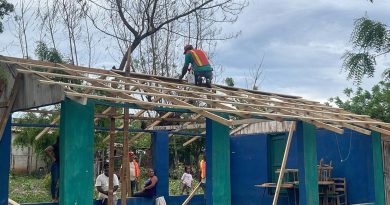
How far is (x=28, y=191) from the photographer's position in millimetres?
20859

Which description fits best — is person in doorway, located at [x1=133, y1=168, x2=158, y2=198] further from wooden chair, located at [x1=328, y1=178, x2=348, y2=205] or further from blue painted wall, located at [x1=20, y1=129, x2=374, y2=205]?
wooden chair, located at [x1=328, y1=178, x2=348, y2=205]

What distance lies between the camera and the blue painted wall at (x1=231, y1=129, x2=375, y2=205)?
13.3 meters

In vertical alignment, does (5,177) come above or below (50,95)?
below

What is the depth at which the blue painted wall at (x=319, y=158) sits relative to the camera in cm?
1329

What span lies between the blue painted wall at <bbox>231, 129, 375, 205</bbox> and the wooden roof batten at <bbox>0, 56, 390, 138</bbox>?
36.5 inches

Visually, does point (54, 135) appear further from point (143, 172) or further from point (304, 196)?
point (304, 196)

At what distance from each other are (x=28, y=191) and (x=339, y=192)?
12420mm

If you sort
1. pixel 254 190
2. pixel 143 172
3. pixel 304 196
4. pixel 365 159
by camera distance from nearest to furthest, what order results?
pixel 304 196 < pixel 365 159 < pixel 254 190 < pixel 143 172

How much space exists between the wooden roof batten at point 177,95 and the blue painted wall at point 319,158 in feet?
3.04

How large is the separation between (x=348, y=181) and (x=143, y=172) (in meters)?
13.4

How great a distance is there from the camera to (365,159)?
13.2m

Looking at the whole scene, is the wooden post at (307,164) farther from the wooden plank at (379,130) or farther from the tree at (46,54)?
the tree at (46,54)

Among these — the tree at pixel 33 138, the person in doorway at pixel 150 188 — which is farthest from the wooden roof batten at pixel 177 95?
the tree at pixel 33 138

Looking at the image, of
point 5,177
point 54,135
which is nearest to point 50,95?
point 5,177
